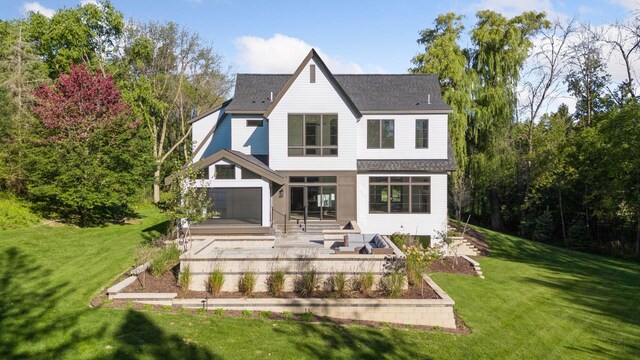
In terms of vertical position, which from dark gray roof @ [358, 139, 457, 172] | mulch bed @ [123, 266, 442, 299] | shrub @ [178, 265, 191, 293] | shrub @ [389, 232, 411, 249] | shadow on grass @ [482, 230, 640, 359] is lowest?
shadow on grass @ [482, 230, 640, 359]

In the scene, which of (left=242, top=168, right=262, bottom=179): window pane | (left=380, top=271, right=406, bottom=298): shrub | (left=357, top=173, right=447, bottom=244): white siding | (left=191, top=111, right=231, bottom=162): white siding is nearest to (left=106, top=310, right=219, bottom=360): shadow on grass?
(left=380, top=271, right=406, bottom=298): shrub

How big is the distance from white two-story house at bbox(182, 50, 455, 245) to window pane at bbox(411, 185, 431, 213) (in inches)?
1.9

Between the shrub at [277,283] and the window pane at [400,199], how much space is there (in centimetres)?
1074

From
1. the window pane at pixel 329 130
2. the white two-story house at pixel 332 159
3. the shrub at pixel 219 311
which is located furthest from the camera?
the window pane at pixel 329 130

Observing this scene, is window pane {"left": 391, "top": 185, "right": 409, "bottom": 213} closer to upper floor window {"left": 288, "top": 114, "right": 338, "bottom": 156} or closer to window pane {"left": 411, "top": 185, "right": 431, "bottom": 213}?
window pane {"left": 411, "top": 185, "right": 431, "bottom": 213}

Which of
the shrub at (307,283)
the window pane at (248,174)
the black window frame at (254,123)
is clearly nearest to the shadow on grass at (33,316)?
the shrub at (307,283)

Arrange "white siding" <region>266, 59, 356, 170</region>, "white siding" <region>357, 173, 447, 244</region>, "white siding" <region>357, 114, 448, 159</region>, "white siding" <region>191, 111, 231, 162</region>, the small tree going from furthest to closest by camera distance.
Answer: "white siding" <region>191, 111, 231, 162</region>, "white siding" <region>357, 114, 448, 159</region>, "white siding" <region>357, 173, 447, 244</region>, "white siding" <region>266, 59, 356, 170</region>, the small tree

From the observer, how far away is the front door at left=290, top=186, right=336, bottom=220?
21.0m

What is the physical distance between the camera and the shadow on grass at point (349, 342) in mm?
8938

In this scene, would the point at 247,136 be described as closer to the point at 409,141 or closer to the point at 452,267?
the point at 409,141

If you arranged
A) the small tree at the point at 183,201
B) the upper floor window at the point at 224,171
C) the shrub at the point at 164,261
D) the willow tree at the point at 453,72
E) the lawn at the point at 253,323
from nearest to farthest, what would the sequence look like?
the lawn at the point at 253,323, the shrub at the point at 164,261, the small tree at the point at 183,201, the upper floor window at the point at 224,171, the willow tree at the point at 453,72

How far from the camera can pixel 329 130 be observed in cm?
2084

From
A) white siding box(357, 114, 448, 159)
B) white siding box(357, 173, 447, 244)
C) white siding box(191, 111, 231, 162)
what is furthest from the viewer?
white siding box(191, 111, 231, 162)

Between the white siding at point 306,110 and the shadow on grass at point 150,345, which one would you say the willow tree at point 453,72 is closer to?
the white siding at point 306,110
